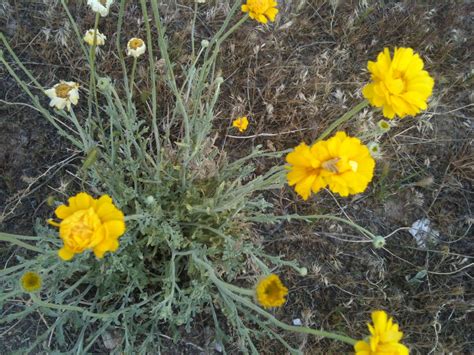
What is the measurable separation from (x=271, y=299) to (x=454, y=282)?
1500 mm

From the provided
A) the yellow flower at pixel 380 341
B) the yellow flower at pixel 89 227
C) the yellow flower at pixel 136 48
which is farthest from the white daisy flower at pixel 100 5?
the yellow flower at pixel 380 341

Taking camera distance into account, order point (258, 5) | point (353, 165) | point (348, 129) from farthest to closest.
Answer: point (348, 129) → point (258, 5) → point (353, 165)

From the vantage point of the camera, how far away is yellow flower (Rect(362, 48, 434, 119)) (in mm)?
1170

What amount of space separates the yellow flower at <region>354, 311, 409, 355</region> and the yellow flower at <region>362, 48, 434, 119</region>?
1.67 feet

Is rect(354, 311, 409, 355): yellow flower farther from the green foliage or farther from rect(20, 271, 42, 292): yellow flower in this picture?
rect(20, 271, 42, 292): yellow flower

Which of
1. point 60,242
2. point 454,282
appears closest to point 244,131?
point 60,242

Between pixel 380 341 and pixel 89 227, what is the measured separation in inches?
28.5

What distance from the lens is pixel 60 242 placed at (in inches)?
62.6

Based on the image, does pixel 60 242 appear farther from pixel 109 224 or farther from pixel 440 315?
pixel 440 315

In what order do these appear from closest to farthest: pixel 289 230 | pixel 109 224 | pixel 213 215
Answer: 1. pixel 109 224
2. pixel 213 215
3. pixel 289 230

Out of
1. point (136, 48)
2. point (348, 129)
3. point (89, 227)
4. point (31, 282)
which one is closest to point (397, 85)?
point (89, 227)

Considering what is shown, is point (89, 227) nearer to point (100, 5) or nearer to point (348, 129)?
point (100, 5)

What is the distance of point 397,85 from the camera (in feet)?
3.83

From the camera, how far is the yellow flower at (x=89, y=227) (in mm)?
1025
